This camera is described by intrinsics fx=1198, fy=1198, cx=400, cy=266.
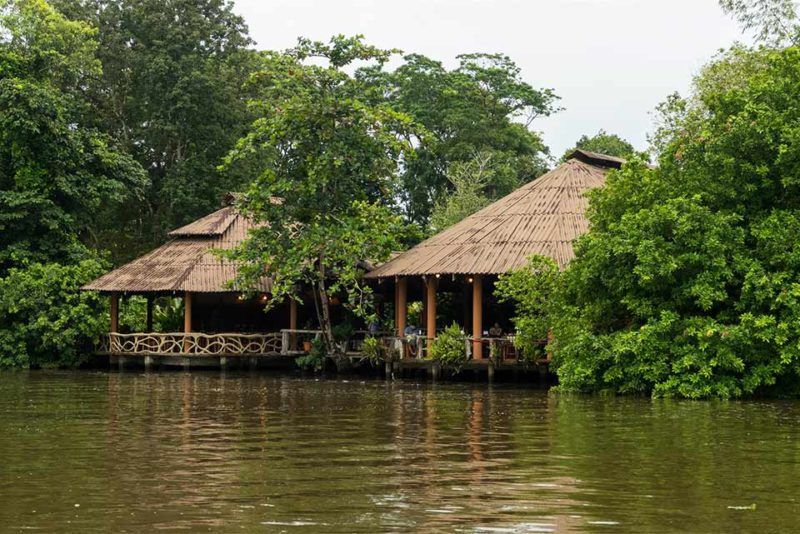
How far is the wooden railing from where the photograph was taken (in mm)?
39594

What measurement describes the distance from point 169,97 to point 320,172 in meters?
18.4

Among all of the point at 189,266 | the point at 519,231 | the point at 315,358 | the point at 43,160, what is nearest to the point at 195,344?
the point at 189,266

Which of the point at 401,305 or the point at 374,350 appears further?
the point at 401,305

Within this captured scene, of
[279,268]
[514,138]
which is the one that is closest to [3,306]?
[279,268]

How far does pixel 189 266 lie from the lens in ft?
133

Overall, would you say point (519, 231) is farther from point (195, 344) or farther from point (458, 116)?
point (458, 116)

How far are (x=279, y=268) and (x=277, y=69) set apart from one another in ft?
19.3

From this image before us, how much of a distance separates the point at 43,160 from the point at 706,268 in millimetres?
26920

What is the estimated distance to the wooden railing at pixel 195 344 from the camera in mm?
39594

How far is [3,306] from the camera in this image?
40.0 m

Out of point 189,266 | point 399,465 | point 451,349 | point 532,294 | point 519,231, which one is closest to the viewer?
point 399,465

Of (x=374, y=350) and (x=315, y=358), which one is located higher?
(x=374, y=350)

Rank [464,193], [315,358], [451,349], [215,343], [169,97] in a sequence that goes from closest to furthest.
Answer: [451,349] < [315,358] < [215,343] < [169,97] < [464,193]

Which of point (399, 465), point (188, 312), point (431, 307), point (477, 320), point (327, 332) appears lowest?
point (399, 465)
